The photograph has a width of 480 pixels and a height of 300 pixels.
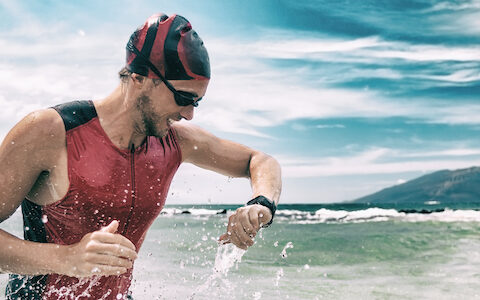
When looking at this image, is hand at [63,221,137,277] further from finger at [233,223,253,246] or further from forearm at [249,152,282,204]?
forearm at [249,152,282,204]

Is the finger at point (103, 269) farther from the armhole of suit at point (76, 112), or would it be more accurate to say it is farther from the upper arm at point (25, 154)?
the armhole of suit at point (76, 112)

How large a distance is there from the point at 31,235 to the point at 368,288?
6800 millimetres

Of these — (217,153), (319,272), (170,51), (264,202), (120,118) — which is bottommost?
(319,272)

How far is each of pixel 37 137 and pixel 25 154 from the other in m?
0.08

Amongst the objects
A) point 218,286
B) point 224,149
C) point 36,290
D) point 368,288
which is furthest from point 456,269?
point 36,290

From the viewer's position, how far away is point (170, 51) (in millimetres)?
2127

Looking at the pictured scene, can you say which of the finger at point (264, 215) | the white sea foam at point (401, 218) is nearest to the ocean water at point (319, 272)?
the finger at point (264, 215)

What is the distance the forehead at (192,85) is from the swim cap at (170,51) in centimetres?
2

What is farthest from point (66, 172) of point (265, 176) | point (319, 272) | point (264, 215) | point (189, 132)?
point (319, 272)

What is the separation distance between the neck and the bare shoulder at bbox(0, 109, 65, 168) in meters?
0.21

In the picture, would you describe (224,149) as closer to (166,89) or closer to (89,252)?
(166,89)

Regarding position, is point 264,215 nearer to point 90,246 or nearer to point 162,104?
point 162,104

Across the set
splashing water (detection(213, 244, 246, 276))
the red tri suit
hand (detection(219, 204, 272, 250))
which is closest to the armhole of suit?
the red tri suit

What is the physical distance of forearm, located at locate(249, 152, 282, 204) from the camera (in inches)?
97.6
